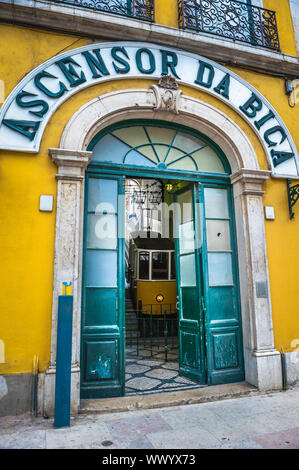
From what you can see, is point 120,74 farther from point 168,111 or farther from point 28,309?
point 28,309

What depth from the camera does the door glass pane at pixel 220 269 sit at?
511 centimetres

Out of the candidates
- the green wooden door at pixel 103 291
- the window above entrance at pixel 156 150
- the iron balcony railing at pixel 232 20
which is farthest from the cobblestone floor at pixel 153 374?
the iron balcony railing at pixel 232 20

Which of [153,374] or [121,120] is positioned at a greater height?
[121,120]

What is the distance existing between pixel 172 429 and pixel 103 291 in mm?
1968

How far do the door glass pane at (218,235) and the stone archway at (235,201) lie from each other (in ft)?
0.73

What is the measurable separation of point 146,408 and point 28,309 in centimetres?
198

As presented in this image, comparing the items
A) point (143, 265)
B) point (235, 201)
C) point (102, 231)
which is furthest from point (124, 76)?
point (143, 265)

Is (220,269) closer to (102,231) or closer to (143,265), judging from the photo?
(102,231)

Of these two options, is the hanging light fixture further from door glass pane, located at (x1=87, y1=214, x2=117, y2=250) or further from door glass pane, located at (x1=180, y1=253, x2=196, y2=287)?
door glass pane, located at (x1=87, y1=214, x2=117, y2=250)

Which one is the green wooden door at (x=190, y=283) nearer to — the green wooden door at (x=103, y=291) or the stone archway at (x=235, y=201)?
the stone archway at (x=235, y=201)

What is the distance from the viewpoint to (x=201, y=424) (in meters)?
3.46

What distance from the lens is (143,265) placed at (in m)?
10.7

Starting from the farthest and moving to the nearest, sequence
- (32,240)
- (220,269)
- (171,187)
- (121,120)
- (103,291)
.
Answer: (171,187), (220,269), (121,120), (103,291), (32,240)
